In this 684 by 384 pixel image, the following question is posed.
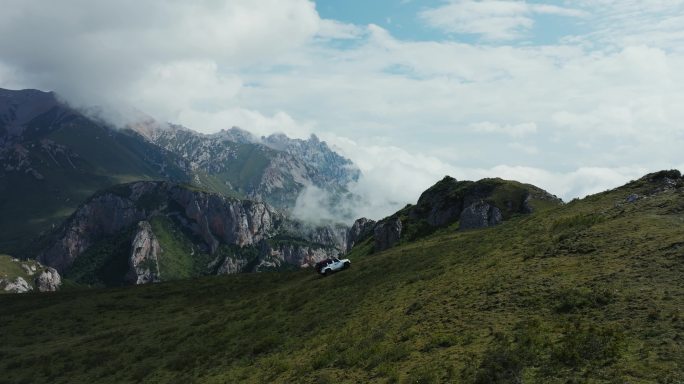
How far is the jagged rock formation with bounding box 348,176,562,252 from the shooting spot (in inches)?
3639

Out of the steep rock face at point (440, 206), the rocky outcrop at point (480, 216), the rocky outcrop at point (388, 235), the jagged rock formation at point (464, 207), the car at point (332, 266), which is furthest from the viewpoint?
the rocky outcrop at point (388, 235)

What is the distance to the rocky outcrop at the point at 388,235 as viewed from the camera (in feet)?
371

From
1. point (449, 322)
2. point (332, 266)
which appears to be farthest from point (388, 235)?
point (449, 322)

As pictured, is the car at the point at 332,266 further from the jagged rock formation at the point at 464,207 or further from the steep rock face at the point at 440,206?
the steep rock face at the point at 440,206

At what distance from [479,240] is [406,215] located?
7482cm

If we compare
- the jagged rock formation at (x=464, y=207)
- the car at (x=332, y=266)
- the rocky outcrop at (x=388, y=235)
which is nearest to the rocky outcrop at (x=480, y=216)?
the jagged rock formation at (x=464, y=207)

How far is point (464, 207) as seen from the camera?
355 ft

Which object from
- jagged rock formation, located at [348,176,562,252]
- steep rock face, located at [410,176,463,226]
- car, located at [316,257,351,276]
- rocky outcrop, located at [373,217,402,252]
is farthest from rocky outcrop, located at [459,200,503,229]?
car, located at [316,257,351,276]

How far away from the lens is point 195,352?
40.5 m

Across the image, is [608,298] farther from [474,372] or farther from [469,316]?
[474,372]

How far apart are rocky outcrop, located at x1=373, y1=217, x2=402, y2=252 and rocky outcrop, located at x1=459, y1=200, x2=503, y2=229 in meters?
22.3

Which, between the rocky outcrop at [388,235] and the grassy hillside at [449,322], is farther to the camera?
the rocky outcrop at [388,235]

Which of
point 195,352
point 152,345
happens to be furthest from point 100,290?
point 195,352

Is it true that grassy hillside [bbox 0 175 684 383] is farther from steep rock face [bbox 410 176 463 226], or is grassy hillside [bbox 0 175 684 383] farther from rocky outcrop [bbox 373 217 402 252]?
steep rock face [bbox 410 176 463 226]
